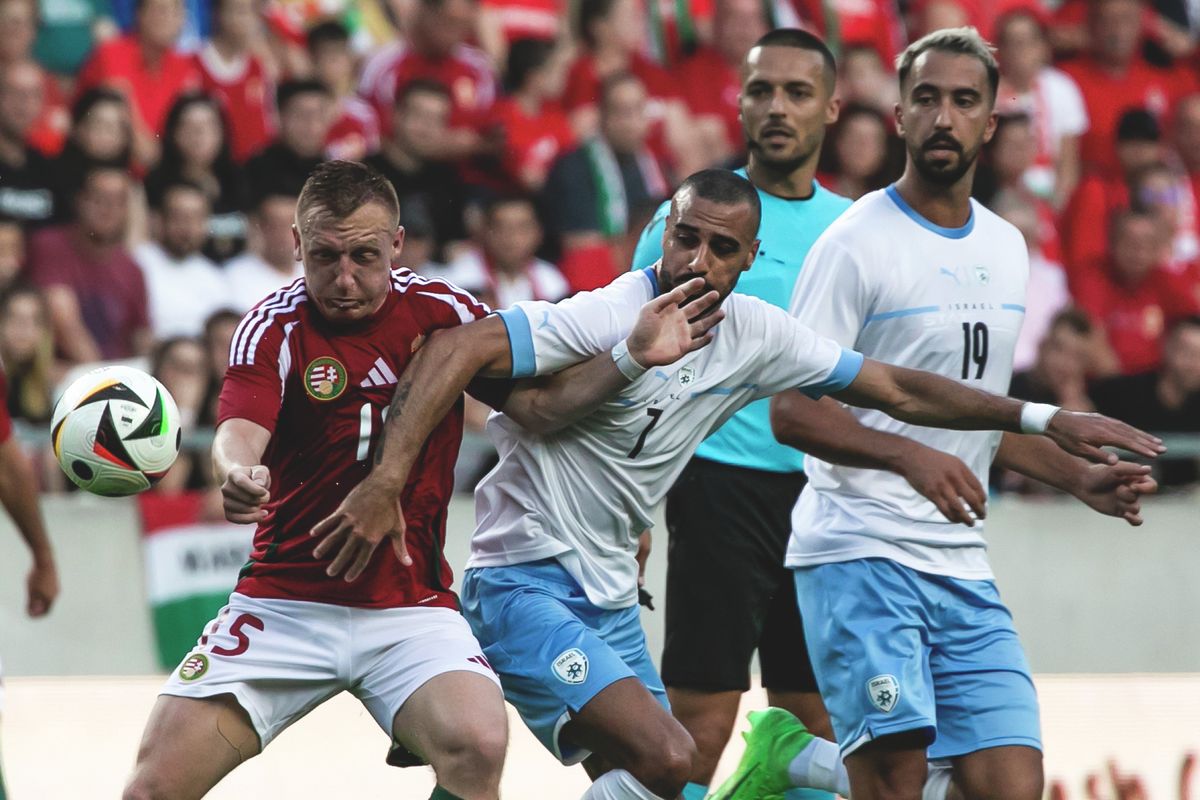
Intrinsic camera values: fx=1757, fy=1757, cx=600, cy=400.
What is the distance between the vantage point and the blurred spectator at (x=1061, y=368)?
970cm

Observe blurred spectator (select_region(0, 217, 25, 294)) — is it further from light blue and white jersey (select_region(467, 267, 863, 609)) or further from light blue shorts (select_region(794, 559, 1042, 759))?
light blue shorts (select_region(794, 559, 1042, 759))

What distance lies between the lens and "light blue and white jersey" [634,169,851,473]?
603 cm

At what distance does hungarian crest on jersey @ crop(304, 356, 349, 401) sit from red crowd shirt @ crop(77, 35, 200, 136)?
556cm

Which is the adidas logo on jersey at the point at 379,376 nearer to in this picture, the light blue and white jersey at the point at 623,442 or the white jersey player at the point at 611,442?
the white jersey player at the point at 611,442

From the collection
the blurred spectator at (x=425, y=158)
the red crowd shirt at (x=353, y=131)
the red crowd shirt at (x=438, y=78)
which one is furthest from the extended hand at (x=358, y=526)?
the red crowd shirt at (x=438, y=78)

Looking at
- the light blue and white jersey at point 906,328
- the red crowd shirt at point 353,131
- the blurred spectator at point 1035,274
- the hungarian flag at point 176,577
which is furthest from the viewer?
the blurred spectator at point 1035,274

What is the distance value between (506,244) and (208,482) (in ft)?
7.25

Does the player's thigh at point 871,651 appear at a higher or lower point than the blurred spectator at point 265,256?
lower

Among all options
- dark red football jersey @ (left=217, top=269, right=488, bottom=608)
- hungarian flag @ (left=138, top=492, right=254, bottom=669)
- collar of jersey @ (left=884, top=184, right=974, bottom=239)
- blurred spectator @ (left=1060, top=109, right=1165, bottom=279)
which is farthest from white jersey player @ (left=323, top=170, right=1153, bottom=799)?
blurred spectator @ (left=1060, top=109, right=1165, bottom=279)

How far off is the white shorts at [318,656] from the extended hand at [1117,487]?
1.85 meters

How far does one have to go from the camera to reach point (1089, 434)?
492cm

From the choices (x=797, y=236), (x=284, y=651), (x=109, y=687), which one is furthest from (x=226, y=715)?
(x=109, y=687)

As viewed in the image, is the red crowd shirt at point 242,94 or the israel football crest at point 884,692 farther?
the red crowd shirt at point 242,94

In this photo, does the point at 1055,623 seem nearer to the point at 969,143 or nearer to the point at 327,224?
the point at 969,143
